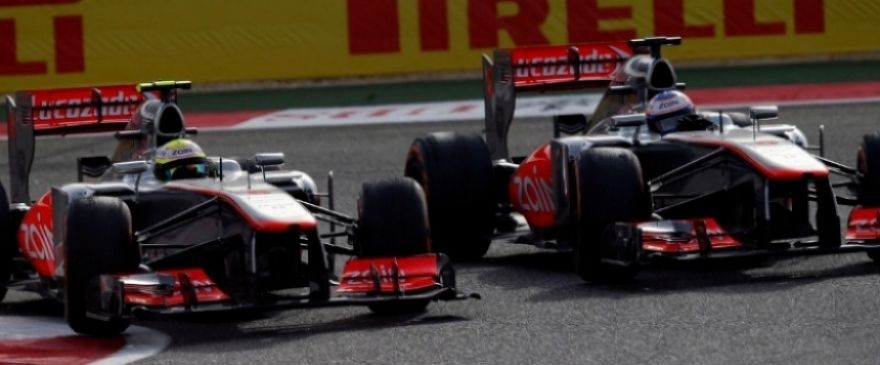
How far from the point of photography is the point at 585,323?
1083 centimetres

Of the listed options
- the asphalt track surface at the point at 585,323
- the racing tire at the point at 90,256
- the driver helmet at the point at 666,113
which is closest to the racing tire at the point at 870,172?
the asphalt track surface at the point at 585,323

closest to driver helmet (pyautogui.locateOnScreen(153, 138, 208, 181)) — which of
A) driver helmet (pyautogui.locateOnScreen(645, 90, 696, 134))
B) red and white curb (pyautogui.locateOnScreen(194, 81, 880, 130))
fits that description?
driver helmet (pyautogui.locateOnScreen(645, 90, 696, 134))

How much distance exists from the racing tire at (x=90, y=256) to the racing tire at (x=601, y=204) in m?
3.01

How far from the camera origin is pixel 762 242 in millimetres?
12469

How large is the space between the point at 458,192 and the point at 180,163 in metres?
2.73

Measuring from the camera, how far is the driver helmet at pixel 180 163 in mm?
12578

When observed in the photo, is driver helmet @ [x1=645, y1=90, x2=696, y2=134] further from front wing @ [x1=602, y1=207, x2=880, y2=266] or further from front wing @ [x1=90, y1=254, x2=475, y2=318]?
front wing @ [x1=90, y1=254, x2=475, y2=318]

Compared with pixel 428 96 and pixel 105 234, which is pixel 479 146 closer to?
pixel 105 234

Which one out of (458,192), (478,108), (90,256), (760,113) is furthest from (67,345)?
(478,108)

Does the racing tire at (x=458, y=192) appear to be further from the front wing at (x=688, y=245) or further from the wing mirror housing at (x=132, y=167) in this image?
the wing mirror housing at (x=132, y=167)

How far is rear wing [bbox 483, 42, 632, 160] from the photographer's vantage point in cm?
1549

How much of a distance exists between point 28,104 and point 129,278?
10.3 ft

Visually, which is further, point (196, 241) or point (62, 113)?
point (62, 113)

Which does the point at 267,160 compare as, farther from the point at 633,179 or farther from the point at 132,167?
the point at 633,179
